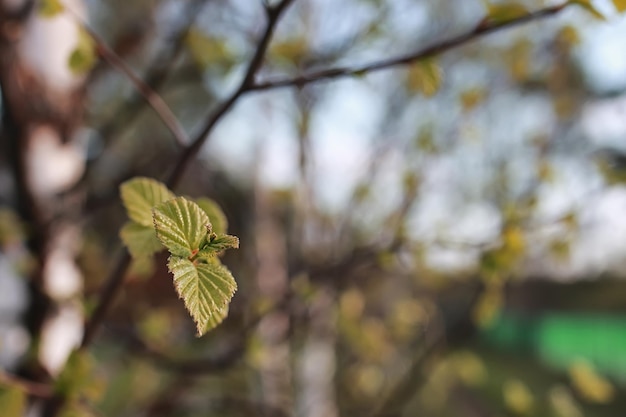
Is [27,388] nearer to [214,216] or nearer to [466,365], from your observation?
[214,216]

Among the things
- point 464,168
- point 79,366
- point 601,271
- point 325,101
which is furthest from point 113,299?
point 601,271

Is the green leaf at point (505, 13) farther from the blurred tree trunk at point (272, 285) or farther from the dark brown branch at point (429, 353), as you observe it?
the blurred tree trunk at point (272, 285)

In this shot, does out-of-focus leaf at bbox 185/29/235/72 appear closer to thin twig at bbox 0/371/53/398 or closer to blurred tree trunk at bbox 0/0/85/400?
blurred tree trunk at bbox 0/0/85/400

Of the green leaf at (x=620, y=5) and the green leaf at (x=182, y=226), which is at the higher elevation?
the green leaf at (x=182, y=226)

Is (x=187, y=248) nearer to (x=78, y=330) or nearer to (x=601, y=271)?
(x=78, y=330)

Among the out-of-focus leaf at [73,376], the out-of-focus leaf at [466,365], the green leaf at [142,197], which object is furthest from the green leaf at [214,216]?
the out-of-focus leaf at [466,365]

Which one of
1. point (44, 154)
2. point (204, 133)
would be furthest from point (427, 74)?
point (44, 154)
